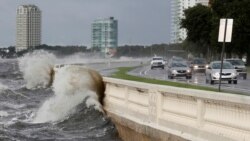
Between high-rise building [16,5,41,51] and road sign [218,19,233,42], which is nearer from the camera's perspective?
road sign [218,19,233,42]

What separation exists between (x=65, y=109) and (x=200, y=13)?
79800 mm

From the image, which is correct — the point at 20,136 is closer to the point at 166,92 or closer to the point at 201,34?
the point at 166,92

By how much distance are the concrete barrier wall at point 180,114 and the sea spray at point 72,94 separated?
2642 millimetres

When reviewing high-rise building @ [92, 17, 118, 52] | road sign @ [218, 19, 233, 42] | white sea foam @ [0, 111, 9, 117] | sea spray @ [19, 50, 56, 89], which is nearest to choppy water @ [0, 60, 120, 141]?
white sea foam @ [0, 111, 9, 117]

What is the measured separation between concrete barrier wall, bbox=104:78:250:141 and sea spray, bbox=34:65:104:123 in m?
2.64

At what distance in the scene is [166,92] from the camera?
40.1ft

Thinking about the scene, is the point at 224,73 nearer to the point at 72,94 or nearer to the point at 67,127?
the point at 72,94

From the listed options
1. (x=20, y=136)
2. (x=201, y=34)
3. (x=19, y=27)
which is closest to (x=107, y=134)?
(x=20, y=136)

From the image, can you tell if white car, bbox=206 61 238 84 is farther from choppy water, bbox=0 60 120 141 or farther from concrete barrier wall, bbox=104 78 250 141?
concrete barrier wall, bbox=104 78 250 141

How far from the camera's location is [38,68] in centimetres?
3909

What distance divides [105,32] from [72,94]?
14363cm

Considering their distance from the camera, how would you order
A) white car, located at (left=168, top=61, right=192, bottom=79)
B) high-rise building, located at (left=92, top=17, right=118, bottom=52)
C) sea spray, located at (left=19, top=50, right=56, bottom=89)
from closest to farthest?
sea spray, located at (left=19, top=50, right=56, bottom=89), white car, located at (left=168, top=61, right=192, bottom=79), high-rise building, located at (left=92, top=17, right=118, bottom=52)

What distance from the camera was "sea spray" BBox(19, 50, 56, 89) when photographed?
38219 millimetres

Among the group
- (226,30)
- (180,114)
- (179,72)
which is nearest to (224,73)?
(179,72)
